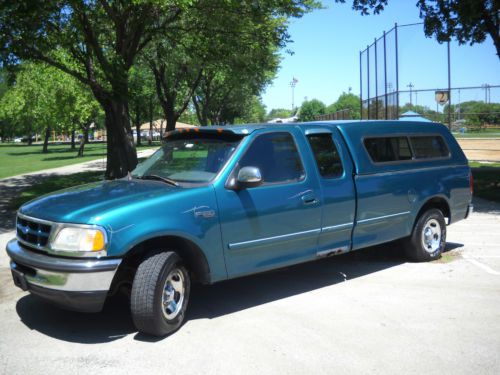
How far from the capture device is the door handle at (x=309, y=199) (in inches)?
210

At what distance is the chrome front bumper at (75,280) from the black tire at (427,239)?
4.17 m

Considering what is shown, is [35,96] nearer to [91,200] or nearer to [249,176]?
[91,200]

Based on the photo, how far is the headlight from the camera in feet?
13.5

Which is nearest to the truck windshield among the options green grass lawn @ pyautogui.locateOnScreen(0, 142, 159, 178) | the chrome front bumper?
the chrome front bumper

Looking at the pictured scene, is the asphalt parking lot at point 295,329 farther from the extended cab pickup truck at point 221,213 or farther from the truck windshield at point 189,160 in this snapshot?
the truck windshield at point 189,160

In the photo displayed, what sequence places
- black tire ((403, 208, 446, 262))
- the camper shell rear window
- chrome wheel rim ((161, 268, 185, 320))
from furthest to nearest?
black tire ((403, 208, 446, 262)) < the camper shell rear window < chrome wheel rim ((161, 268, 185, 320))

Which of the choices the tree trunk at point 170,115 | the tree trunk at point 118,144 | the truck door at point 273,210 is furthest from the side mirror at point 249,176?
the tree trunk at point 170,115

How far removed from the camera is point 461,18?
1270 cm

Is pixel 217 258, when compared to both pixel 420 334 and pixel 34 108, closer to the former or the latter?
pixel 420 334

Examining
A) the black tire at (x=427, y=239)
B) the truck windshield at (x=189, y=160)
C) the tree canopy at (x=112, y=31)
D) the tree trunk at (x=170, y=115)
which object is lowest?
Result: the black tire at (x=427, y=239)

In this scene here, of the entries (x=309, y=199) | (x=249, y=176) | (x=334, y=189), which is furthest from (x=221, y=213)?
(x=334, y=189)

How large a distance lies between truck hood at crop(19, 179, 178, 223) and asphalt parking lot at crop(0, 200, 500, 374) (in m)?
1.09

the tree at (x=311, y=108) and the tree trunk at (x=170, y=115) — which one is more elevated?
the tree at (x=311, y=108)

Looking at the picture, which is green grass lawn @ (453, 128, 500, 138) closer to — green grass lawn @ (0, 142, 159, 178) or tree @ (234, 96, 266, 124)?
green grass lawn @ (0, 142, 159, 178)
